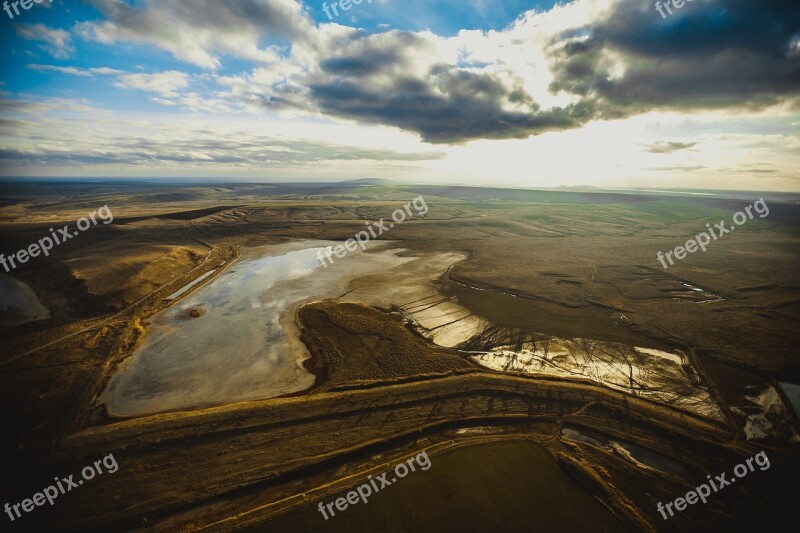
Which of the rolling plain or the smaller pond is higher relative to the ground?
the rolling plain

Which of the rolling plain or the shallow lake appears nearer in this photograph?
the rolling plain

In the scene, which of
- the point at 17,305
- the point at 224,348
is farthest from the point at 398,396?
the point at 17,305

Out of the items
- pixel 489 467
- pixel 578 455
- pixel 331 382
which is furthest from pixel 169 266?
pixel 578 455

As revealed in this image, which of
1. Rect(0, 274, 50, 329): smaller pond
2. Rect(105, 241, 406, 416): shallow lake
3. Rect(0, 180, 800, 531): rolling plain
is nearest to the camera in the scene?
Rect(0, 180, 800, 531): rolling plain

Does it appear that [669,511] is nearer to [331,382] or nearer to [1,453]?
[331,382]

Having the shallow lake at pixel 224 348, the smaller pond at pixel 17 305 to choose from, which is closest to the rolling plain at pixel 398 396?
the shallow lake at pixel 224 348

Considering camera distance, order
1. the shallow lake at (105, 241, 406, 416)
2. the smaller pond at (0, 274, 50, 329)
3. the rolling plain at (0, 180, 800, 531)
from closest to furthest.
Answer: the rolling plain at (0, 180, 800, 531) → the shallow lake at (105, 241, 406, 416) → the smaller pond at (0, 274, 50, 329)

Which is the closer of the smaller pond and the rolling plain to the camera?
the rolling plain

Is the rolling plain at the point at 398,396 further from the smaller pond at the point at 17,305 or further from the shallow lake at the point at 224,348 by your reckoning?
the smaller pond at the point at 17,305

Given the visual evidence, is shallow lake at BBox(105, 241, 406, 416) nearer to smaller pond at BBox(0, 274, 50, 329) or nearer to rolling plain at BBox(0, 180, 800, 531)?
rolling plain at BBox(0, 180, 800, 531)

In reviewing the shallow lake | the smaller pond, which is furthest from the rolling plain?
the smaller pond

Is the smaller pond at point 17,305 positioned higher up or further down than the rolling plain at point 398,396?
further down
